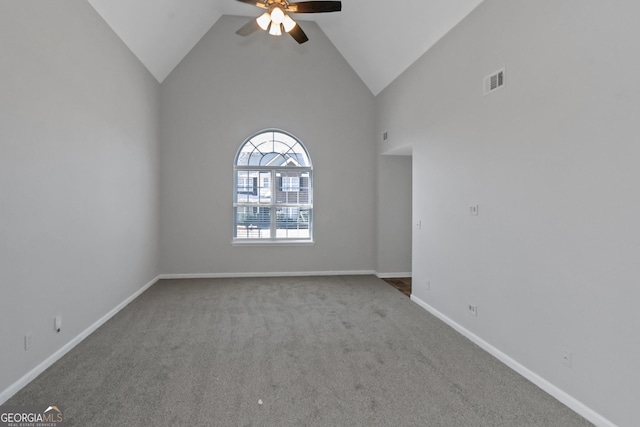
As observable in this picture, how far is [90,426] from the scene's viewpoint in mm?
2082

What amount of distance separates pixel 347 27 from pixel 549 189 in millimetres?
4117

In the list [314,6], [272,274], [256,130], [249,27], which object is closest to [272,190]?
[256,130]

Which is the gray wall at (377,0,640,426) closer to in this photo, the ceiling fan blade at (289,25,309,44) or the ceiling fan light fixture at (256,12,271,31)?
the ceiling fan blade at (289,25,309,44)

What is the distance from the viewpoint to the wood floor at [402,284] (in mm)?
5383

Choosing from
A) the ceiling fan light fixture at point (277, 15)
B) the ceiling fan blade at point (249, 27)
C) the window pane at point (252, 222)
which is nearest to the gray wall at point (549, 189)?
the ceiling fan light fixture at point (277, 15)

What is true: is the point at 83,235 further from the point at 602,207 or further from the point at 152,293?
the point at 602,207

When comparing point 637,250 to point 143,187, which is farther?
point 143,187

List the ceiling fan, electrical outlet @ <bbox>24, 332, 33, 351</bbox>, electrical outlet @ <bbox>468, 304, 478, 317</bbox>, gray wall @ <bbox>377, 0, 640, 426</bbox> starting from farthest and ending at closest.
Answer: the ceiling fan
electrical outlet @ <bbox>468, 304, 478, 317</bbox>
electrical outlet @ <bbox>24, 332, 33, 351</bbox>
gray wall @ <bbox>377, 0, 640, 426</bbox>

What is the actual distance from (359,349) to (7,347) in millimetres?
2527

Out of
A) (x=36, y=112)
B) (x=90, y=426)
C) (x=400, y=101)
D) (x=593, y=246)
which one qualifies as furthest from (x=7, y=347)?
(x=400, y=101)

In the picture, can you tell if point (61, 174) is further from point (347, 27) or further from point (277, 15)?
point (347, 27)

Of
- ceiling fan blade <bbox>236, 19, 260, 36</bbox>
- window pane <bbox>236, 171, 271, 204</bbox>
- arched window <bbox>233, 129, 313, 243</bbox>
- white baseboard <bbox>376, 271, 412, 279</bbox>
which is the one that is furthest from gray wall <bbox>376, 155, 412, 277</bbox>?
ceiling fan blade <bbox>236, 19, 260, 36</bbox>

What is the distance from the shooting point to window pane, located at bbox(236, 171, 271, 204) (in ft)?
21.3

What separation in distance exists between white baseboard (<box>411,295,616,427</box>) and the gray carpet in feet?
0.19
